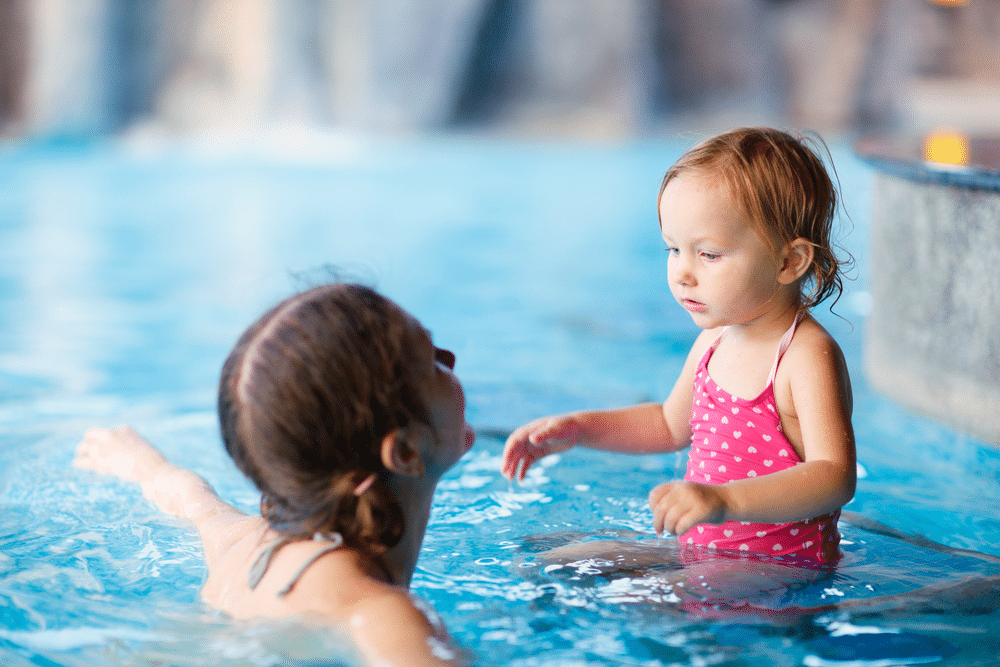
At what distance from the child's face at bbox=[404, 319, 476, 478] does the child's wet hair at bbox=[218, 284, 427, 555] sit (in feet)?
0.06

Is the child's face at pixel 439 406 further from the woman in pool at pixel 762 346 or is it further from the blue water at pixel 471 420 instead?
the woman in pool at pixel 762 346

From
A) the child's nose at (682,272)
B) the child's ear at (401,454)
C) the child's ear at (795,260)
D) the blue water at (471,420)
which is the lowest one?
the blue water at (471,420)

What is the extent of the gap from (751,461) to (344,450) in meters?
0.82

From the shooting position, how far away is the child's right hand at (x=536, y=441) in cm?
191

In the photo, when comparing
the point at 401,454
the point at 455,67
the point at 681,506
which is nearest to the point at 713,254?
the point at 681,506

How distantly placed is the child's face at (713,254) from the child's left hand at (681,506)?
41 cm

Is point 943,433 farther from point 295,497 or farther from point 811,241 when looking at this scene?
point 295,497

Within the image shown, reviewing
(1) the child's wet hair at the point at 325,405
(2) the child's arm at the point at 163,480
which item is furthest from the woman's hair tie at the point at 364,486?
(2) the child's arm at the point at 163,480

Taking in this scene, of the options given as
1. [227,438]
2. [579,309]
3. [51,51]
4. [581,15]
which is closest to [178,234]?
[579,309]

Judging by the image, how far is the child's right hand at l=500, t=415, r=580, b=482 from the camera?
191cm

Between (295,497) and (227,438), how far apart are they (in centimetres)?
13

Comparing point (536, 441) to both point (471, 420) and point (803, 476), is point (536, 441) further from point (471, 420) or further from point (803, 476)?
point (471, 420)

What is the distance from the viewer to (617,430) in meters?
2.10

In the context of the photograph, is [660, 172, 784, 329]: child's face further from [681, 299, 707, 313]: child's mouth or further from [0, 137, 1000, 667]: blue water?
[0, 137, 1000, 667]: blue water
